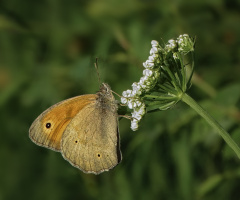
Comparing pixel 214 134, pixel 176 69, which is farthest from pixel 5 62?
pixel 176 69

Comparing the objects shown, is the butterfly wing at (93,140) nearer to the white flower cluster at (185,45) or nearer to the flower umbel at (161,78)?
the flower umbel at (161,78)

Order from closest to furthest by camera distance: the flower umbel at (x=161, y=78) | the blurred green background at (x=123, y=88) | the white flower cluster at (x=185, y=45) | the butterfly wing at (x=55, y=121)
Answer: the flower umbel at (x=161, y=78), the white flower cluster at (x=185, y=45), the butterfly wing at (x=55, y=121), the blurred green background at (x=123, y=88)

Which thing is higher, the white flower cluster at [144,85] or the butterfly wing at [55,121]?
the butterfly wing at [55,121]

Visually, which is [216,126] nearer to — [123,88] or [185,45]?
[185,45]

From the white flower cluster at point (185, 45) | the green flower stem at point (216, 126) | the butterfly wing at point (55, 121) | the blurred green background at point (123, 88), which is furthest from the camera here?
the blurred green background at point (123, 88)

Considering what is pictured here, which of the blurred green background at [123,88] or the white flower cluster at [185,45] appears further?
the blurred green background at [123,88]

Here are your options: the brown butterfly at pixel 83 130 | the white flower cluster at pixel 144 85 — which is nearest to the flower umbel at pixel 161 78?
the white flower cluster at pixel 144 85

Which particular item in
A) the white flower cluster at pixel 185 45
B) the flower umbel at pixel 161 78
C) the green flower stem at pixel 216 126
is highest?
the white flower cluster at pixel 185 45
